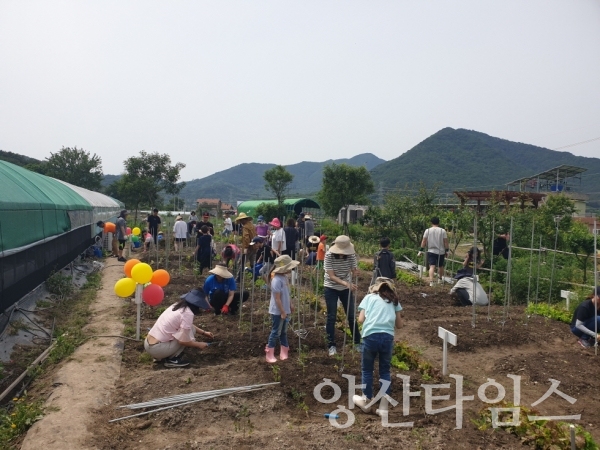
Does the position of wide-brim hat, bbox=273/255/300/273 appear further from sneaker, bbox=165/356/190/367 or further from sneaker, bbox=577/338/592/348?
sneaker, bbox=577/338/592/348

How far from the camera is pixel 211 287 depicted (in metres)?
6.99

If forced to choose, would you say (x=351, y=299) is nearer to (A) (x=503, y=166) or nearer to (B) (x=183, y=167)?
(B) (x=183, y=167)

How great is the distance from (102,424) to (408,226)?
14.7 metres

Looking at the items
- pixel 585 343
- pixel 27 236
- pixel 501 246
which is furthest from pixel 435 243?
pixel 27 236

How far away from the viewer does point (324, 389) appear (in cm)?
435

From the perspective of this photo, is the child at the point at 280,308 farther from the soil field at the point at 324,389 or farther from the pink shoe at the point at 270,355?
the soil field at the point at 324,389

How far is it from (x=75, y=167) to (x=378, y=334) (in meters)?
48.4

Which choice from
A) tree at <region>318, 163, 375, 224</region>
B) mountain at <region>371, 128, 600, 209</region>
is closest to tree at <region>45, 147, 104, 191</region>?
tree at <region>318, 163, 375, 224</region>

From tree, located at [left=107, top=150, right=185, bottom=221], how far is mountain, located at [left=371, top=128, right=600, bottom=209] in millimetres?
54400

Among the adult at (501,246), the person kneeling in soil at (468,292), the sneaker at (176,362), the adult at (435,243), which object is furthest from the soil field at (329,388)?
the adult at (501,246)

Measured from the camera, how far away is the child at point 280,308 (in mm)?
5105

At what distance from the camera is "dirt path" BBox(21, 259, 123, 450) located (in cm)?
347

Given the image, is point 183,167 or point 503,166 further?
point 503,166

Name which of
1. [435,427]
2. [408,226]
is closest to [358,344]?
[435,427]
